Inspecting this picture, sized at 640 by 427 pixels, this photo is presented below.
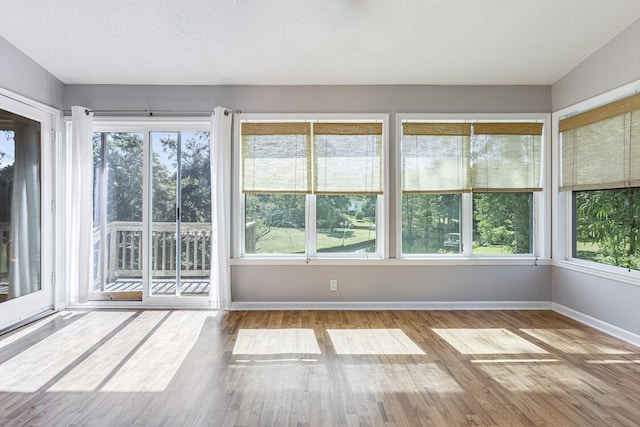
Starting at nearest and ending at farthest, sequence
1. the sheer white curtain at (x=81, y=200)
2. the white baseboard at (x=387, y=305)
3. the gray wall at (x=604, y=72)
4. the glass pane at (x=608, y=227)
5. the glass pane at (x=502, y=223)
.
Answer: the gray wall at (x=604, y=72) < the glass pane at (x=608, y=227) < the sheer white curtain at (x=81, y=200) < the white baseboard at (x=387, y=305) < the glass pane at (x=502, y=223)

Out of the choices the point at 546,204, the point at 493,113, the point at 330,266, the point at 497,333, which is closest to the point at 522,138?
the point at 493,113

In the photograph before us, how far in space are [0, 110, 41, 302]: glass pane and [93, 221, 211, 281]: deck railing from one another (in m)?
0.70

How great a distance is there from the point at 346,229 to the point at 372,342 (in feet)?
4.81

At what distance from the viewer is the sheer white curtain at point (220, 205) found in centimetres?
418

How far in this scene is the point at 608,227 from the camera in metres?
3.65

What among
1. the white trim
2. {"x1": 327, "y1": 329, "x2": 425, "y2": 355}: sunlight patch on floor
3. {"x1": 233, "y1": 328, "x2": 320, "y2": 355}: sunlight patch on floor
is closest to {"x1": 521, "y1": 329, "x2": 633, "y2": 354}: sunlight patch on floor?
the white trim

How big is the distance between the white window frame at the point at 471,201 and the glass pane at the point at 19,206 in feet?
12.6

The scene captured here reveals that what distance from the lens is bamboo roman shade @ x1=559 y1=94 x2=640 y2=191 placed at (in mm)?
3291

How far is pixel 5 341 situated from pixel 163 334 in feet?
4.20

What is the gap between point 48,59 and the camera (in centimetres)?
378

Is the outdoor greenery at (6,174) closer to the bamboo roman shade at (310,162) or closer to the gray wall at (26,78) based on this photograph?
the gray wall at (26,78)

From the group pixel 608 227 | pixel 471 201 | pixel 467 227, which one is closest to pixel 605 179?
pixel 608 227

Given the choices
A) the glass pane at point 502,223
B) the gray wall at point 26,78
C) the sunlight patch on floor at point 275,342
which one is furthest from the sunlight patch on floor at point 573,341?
the gray wall at point 26,78

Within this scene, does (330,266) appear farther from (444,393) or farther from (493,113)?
(493,113)
